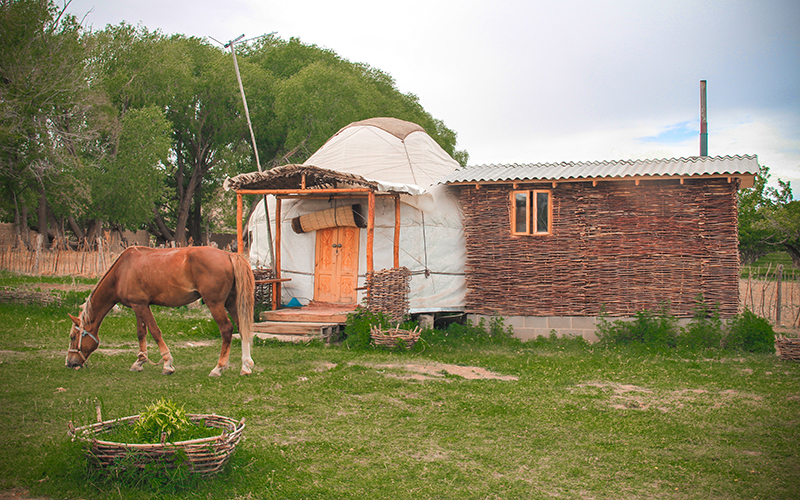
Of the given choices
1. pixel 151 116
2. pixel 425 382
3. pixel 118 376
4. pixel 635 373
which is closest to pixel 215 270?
pixel 118 376

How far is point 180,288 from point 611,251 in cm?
750

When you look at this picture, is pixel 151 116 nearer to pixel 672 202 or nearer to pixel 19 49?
pixel 19 49

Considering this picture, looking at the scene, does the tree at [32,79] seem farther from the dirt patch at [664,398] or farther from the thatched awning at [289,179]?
the dirt patch at [664,398]

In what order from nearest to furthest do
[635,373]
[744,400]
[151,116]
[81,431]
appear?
1. [81,431]
2. [744,400]
3. [635,373]
4. [151,116]

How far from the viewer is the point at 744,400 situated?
23.0ft

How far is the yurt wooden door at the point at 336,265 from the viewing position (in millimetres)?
12352

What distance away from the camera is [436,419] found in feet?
19.7

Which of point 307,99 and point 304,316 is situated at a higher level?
point 307,99

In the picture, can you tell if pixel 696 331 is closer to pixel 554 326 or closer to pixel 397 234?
pixel 554 326

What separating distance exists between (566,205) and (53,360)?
8.75 meters

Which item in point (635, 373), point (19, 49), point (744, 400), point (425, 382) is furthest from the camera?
point (19, 49)

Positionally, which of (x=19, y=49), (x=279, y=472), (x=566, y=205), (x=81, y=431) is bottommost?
(x=279, y=472)

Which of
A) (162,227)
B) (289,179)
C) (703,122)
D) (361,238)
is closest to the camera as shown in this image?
(289,179)

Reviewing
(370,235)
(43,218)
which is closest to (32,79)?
(43,218)
